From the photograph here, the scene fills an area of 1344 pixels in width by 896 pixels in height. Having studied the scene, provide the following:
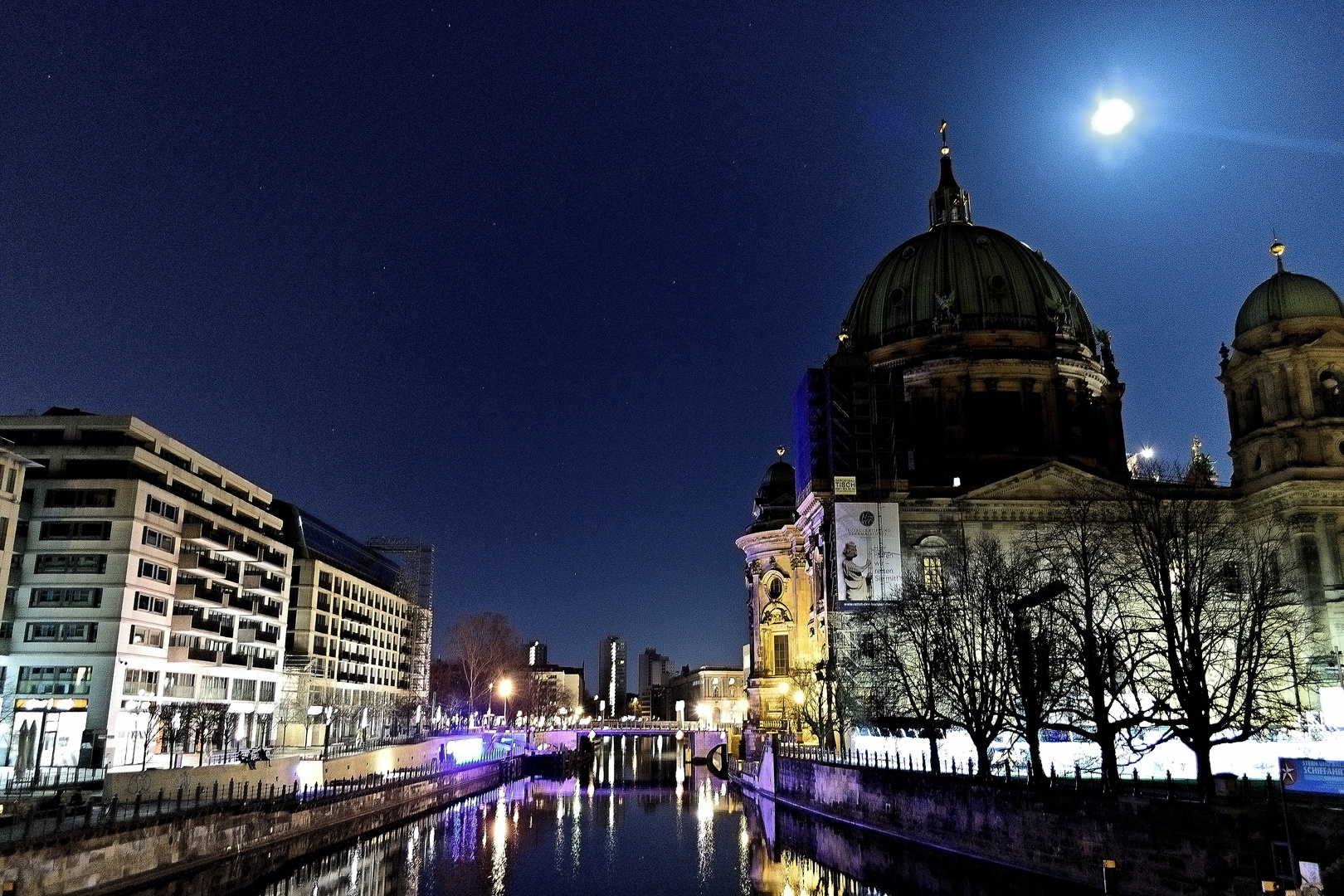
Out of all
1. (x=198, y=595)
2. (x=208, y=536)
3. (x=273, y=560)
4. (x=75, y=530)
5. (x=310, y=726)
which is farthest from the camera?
(x=273, y=560)

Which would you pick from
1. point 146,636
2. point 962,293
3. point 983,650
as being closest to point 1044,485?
point 962,293

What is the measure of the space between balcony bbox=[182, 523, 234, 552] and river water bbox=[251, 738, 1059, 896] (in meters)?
27.1

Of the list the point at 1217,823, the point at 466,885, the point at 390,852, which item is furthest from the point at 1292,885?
the point at 390,852

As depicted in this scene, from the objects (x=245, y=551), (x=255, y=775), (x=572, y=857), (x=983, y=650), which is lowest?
(x=572, y=857)

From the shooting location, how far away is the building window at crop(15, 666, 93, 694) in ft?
229

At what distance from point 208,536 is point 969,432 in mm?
68728

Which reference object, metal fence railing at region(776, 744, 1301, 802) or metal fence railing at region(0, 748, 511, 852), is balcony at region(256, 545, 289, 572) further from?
metal fence railing at region(776, 744, 1301, 802)

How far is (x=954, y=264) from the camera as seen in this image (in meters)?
117

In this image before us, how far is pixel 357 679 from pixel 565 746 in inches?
2007

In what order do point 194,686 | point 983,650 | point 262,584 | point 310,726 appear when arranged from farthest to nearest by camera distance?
1. point 310,726
2. point 262,584
3. point 194,686
4. point 983,650

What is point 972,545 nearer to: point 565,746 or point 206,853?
point 206,853

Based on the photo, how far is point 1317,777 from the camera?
109 ft

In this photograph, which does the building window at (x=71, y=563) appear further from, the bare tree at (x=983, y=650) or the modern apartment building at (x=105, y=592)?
the bare tree at (x=983, y=650)

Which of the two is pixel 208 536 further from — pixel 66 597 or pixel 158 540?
pixel 66 597
